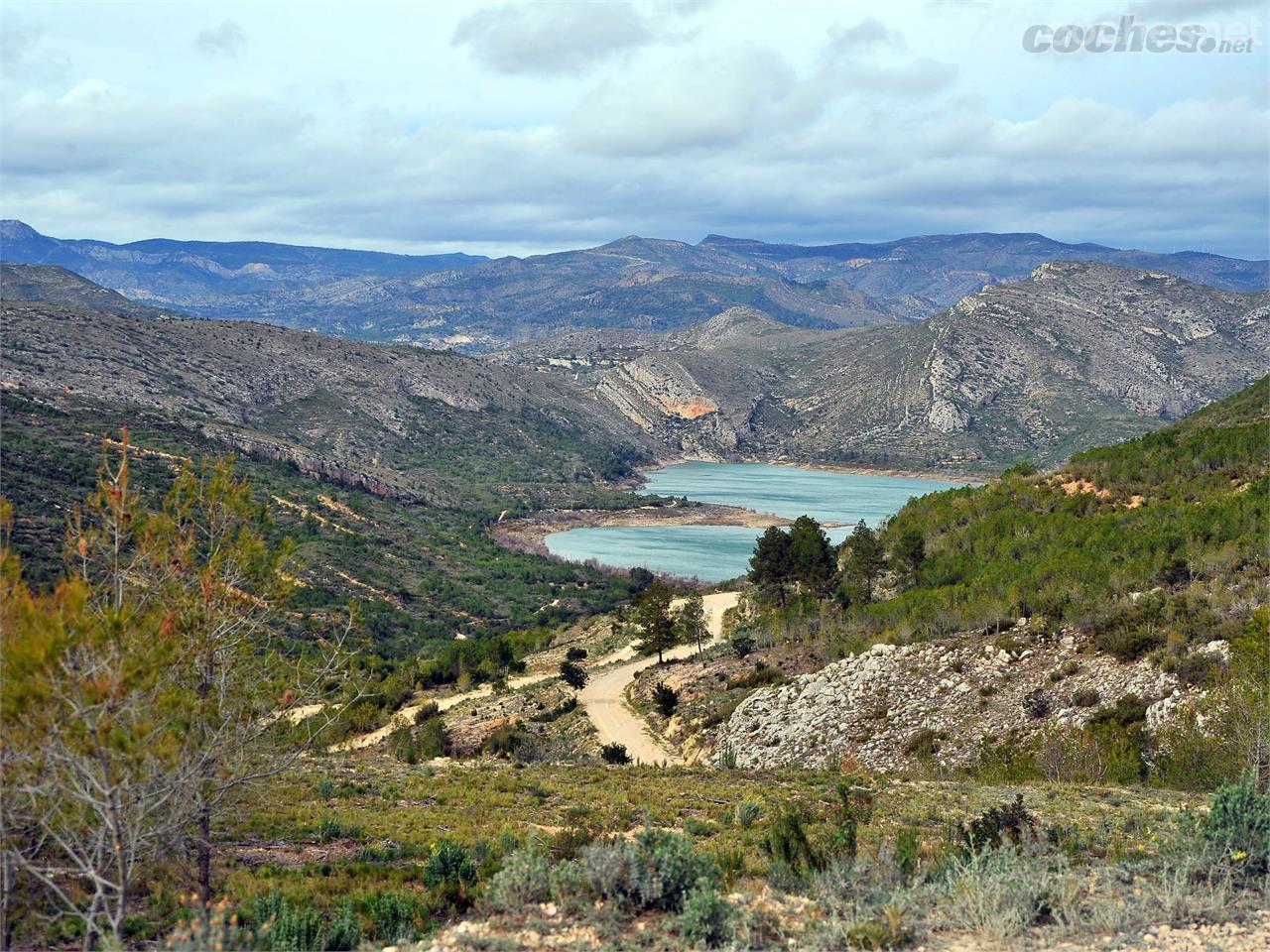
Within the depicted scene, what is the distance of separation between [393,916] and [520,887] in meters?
1.28

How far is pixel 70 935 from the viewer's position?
8.79 m

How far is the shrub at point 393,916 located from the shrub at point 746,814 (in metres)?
6.63

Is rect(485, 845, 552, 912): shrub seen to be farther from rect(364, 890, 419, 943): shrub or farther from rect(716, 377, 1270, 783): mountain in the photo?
rect(716, 377, 1270, 783): mountain

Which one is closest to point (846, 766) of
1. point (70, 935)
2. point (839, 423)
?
point (70, 935)

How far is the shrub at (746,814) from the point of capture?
14.7 m

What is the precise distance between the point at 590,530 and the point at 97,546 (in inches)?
4376

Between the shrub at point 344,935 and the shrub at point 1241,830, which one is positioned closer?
the shrub at point 344,935

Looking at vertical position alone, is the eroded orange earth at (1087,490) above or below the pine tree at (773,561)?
above

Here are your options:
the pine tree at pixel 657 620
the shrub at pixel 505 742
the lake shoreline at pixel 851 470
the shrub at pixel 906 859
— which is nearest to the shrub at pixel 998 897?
the shrub at pixel 906 859

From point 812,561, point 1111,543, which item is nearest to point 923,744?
point 1111,543

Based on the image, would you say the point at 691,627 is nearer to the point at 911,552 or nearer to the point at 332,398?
the point at 911,552

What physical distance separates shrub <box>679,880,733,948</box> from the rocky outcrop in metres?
16.1

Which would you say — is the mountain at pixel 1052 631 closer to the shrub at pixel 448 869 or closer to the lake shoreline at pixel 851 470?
the shrub at pixel 448 869

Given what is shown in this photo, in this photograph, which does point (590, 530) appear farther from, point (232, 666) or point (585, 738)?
point (232, 666)
